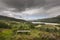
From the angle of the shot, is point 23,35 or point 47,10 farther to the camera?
point 47,10

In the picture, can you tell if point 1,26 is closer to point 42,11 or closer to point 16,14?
point 16,14

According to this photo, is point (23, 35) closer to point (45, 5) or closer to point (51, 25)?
point (51, 25)

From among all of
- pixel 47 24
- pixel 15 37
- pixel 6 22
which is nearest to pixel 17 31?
pixel 15 37

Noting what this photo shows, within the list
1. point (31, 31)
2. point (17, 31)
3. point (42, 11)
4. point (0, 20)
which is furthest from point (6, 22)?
point (42, 11)

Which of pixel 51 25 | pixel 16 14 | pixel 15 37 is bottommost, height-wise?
pixel 15 37

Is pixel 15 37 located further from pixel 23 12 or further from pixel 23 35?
pixel 23 12

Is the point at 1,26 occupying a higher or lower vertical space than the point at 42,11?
lower

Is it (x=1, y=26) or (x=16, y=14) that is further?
(x=16, y=14)

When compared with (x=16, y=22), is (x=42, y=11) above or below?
above

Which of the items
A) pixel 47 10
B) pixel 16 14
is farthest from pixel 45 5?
pixel 16 14
